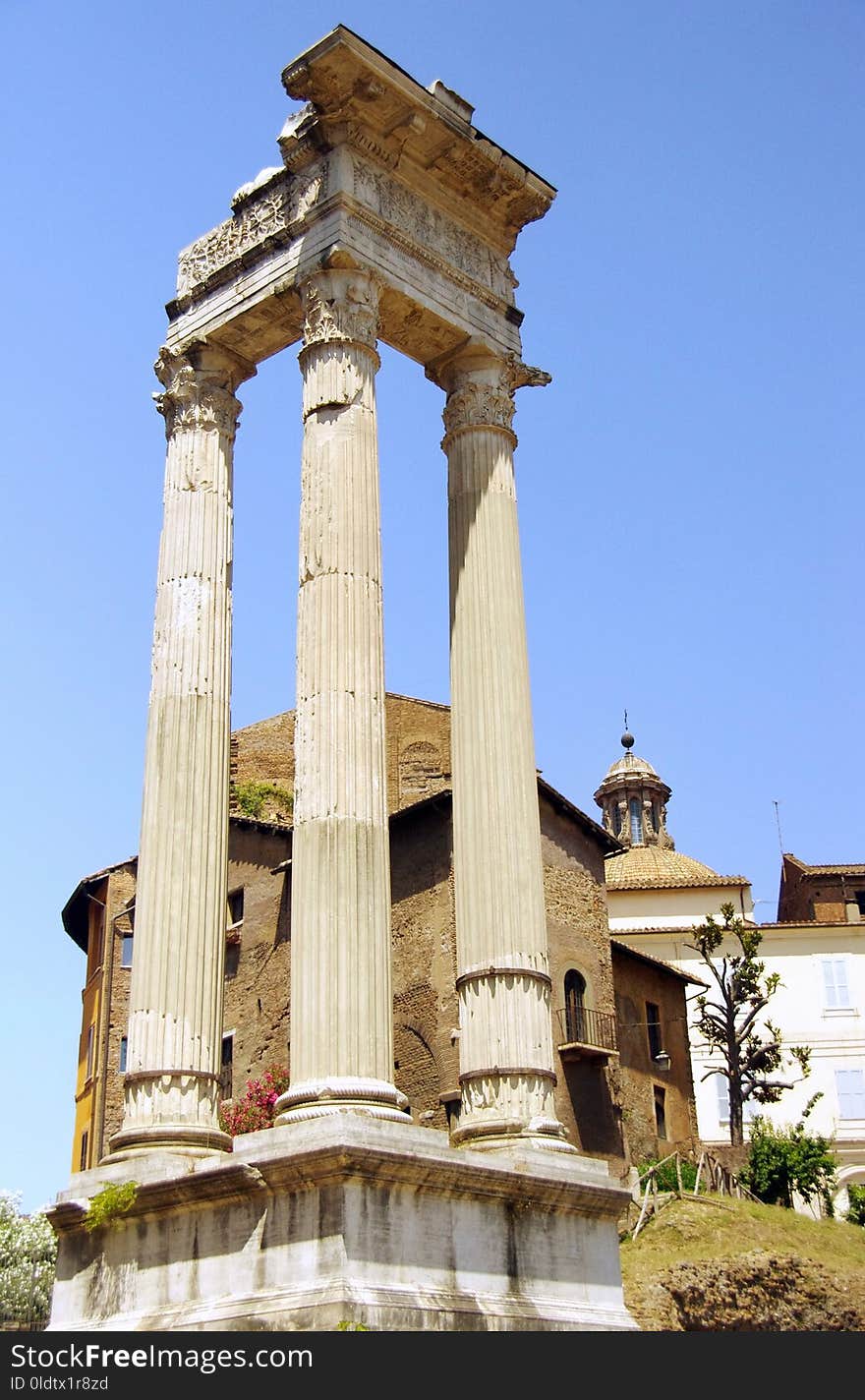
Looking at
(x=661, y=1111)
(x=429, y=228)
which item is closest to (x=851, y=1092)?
(x=661, y=1111)

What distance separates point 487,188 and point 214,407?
13.4ft

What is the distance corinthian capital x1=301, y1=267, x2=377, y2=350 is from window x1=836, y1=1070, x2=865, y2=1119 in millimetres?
42421

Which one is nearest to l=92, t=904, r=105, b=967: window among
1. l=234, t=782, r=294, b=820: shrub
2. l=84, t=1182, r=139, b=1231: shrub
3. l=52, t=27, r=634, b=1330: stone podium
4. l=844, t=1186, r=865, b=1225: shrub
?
l=234, t=782, r=294, b=820: shrub

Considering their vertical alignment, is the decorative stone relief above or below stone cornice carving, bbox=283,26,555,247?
below

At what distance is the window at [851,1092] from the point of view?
52344 mm

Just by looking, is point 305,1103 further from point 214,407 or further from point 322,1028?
point 214,407

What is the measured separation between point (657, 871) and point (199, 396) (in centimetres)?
4752

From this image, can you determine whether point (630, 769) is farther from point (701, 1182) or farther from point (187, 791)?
point (187, 791)

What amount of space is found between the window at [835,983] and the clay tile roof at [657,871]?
18.0 feet

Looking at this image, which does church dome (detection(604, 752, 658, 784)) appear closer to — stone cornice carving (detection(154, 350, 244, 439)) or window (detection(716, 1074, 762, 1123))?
window (detection(716, 1074, 762, 1123))

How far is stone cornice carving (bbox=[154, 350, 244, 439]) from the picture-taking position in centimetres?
1741

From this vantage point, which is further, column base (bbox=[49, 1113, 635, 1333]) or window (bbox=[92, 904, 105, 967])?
window (bbox=[92, 904, 105, 967])

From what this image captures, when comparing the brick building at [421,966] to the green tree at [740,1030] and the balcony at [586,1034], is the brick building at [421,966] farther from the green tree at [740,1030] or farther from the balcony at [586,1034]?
the green tree at [740,1030]

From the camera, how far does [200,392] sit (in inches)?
691
